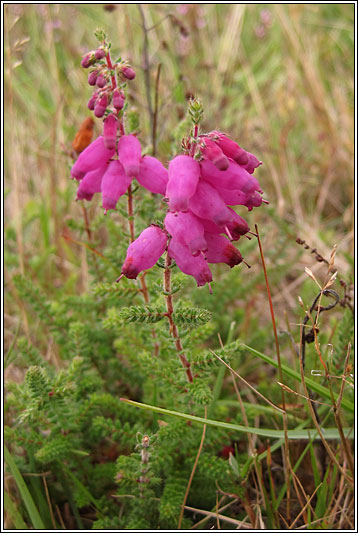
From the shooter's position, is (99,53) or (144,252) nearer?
(144,252)

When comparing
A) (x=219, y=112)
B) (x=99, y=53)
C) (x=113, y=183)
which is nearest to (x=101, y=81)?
(x=99, y=53)

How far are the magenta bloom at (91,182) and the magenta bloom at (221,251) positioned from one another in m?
0.54

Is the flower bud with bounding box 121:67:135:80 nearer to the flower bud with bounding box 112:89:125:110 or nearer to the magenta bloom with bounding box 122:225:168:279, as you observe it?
the flower bud with bounding box 112:89:125:110

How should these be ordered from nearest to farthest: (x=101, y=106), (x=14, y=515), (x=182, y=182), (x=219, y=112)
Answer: (x=182, y=182) → (x=101, y=106) → (x=14, y=515) → (x=219, y=112)

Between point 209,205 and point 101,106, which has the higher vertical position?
point 101,106

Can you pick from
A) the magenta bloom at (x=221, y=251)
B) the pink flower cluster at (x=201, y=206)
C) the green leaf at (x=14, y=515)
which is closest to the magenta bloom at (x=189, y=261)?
the pink flower cluster at (x=201, y=206)

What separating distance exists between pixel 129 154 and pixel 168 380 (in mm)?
1088

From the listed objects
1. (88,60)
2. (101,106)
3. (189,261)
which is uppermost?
(88,60)

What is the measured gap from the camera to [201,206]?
6.09ft

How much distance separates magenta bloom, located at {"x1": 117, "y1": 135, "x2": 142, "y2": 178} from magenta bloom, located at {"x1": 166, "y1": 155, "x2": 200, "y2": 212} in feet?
0.76

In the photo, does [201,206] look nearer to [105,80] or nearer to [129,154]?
[129,154]

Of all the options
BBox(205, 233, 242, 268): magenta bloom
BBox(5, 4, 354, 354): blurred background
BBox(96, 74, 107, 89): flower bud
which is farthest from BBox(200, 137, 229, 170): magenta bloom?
BBox(5, 4, 354, 354): blurred background

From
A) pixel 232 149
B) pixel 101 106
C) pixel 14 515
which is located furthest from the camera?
pixel 14 515

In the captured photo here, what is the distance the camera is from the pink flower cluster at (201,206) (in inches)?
70.8
